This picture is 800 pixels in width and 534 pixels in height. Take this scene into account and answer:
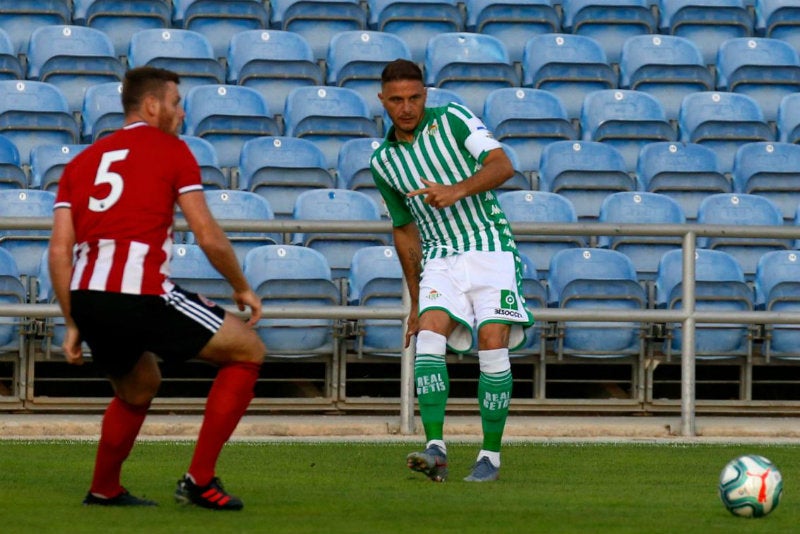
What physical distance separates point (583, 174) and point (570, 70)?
1799 millimetres

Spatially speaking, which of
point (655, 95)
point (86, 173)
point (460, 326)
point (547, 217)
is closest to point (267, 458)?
point (460, 326)

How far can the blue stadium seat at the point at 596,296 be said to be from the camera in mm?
8867

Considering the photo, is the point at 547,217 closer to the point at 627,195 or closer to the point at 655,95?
the point at 627,195

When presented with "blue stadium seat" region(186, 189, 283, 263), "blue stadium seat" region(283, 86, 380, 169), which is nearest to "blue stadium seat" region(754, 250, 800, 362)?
"blue stadium seat" region(283, 86, 380, 169)

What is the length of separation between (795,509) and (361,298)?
154 inches

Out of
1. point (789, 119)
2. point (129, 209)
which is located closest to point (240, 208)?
point (129, 209)

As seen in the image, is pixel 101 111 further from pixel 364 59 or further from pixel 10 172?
pixel 364 59

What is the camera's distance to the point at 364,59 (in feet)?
37.4

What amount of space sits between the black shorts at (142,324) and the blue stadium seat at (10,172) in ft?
Answer: 16.3

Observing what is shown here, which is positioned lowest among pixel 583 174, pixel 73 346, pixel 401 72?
pixel 73 346

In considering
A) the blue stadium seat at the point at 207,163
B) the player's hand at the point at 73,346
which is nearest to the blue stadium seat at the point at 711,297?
the blue stadium seat at the point at 207,163

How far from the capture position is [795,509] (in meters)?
5.32

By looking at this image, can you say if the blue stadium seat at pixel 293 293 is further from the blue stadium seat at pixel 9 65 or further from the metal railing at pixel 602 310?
the blue stadium seat at pixel 9 65

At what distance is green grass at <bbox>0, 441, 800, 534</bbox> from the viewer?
4.77 meters
